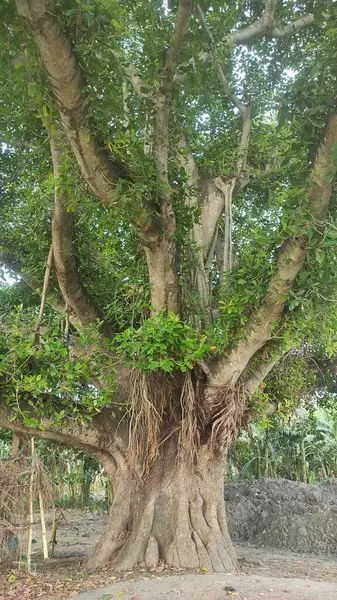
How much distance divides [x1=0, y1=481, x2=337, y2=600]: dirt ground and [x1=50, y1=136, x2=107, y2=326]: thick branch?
10.3 feet

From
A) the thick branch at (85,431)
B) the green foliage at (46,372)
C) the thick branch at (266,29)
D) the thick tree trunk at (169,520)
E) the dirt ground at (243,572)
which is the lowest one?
the dirt ground at (243,572)

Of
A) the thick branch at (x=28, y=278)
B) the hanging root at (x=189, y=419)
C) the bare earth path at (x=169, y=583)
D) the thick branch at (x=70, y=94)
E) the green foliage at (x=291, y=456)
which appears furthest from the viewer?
the green foliage at (x=291, y=456)

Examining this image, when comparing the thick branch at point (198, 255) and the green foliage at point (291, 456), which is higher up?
the thick branch at point (198, 255)

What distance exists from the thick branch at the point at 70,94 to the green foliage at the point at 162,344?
140cm

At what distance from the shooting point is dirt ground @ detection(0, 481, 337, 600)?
15.0 ft

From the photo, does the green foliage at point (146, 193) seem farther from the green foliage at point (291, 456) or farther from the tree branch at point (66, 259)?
the green foliage at point (291, 456)

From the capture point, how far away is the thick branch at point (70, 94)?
362cm

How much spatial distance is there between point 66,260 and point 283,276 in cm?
278

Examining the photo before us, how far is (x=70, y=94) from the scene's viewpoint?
4.11m

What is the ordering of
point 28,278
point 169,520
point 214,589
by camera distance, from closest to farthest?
point 214,589, point 169,520, point 28,278

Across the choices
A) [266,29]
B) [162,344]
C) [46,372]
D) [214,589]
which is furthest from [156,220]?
[266,29]

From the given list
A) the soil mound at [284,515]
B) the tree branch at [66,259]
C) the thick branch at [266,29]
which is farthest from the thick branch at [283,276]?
the soil mound at [284,515]

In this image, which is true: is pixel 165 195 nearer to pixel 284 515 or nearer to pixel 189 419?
pixel 189 419

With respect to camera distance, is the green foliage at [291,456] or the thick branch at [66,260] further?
the green foliage at [291,456]
